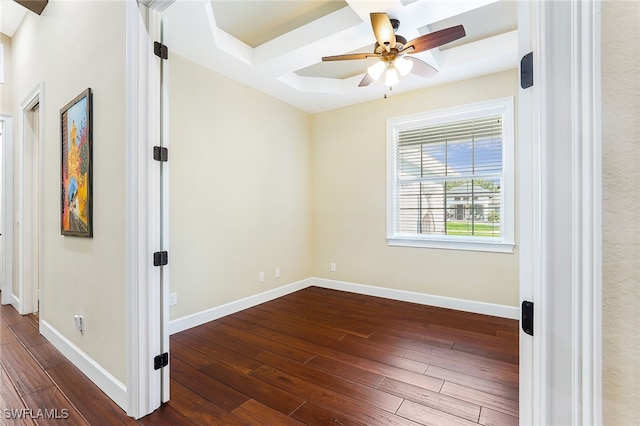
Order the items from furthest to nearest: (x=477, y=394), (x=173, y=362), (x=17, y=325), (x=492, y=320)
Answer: (x=492, y=320)
(x=17, y=325)
(x=173, y=362)
(x=477, y=394)

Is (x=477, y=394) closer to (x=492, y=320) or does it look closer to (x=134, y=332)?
(x=492, y=320)

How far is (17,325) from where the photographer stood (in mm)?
2975

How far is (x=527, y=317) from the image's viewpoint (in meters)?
0.70

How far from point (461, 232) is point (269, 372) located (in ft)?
9.04

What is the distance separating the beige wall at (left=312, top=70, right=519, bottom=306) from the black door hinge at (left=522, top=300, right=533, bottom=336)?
3043 mm

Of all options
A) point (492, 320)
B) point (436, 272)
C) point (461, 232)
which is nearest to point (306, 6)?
point (461, 232)

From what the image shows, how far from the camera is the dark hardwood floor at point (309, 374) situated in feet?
5.66

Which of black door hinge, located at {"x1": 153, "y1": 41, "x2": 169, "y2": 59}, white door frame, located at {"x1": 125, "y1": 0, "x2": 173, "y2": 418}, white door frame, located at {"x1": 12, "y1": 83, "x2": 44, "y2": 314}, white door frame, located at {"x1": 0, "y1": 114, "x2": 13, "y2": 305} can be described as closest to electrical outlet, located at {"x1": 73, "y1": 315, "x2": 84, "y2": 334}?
white door frame, located at {"x1": 125, "y1": 0, "x2": 173, "y2": 418}

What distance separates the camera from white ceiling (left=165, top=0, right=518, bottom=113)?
2.35 metres

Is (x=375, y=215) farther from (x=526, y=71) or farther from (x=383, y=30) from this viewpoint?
(x=526, y=71)

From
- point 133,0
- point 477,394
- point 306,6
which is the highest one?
point 306,6

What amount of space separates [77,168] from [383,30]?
244cm
